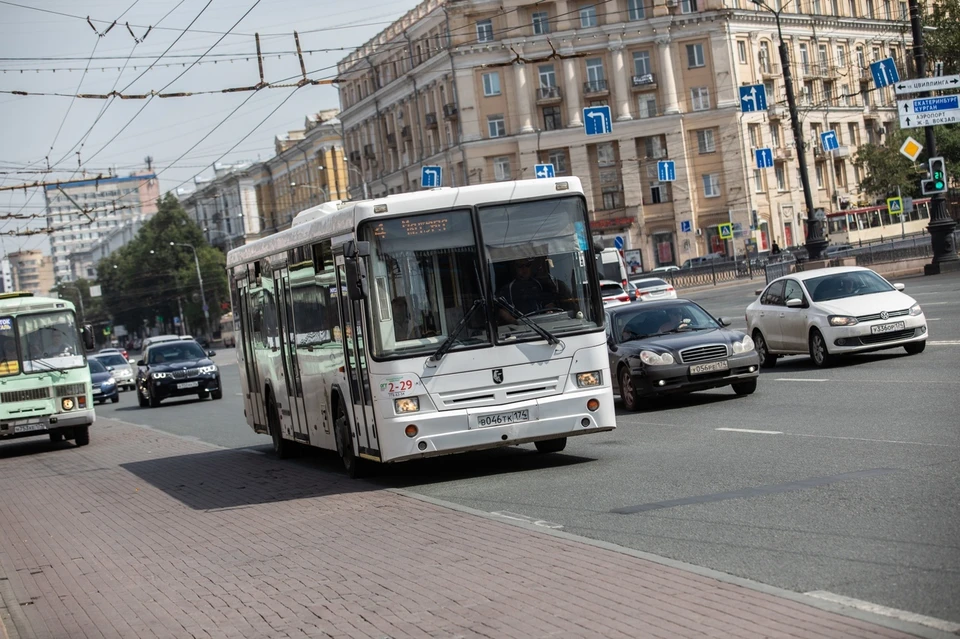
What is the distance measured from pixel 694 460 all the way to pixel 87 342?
1565 cm

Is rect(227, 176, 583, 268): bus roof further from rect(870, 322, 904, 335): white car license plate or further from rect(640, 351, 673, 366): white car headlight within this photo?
rect(870, 322, 904, 335): white car license plate

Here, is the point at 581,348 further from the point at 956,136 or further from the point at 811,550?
the point at 956,136

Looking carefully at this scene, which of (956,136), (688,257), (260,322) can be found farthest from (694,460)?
(688,257)

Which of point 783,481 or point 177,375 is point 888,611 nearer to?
point 783,481

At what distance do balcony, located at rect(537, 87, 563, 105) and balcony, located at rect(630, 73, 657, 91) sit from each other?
4.91 meters

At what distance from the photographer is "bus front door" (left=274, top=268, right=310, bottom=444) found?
53.2 ft

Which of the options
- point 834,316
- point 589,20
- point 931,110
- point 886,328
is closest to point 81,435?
point 834,316

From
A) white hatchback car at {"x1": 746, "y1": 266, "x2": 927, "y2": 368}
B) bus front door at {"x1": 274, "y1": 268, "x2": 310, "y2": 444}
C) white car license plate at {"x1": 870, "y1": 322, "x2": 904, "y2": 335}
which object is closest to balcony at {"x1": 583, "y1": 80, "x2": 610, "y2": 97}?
white hatchback car at {"x1": 746, "y1": 266, "x2": 927, "y2": 368}

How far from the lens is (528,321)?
42.8 feet

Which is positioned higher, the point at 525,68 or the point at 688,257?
the point at 525,68

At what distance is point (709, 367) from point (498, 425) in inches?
226

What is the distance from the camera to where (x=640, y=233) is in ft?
298

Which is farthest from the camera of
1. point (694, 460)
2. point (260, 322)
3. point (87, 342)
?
point (87, 342)

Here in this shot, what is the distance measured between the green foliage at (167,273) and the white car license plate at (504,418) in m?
115
